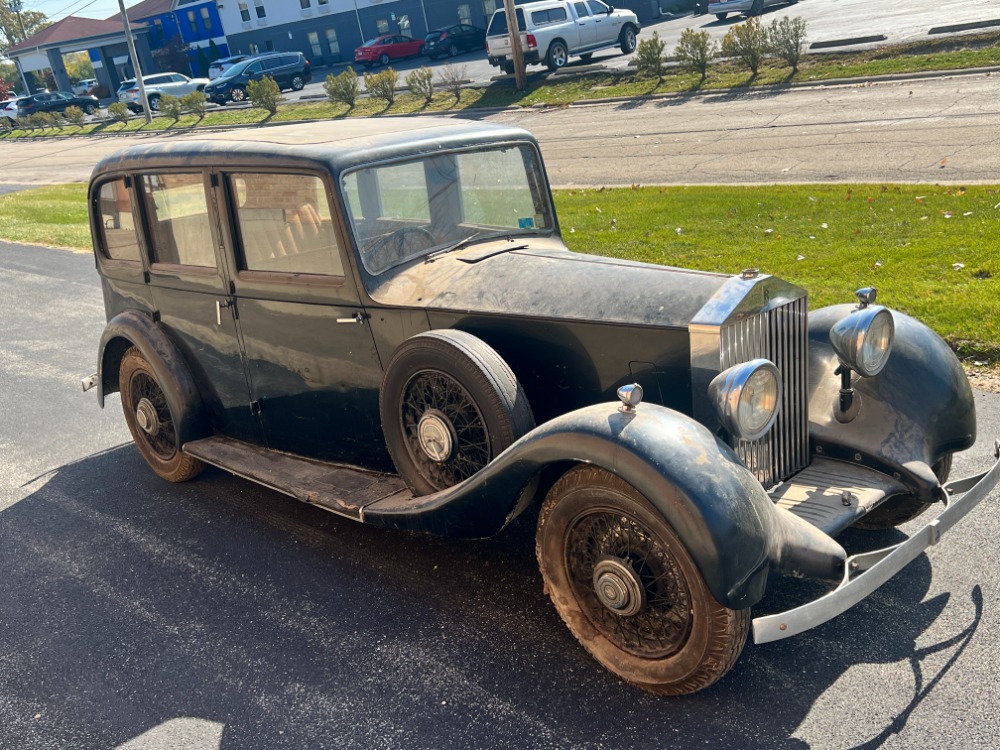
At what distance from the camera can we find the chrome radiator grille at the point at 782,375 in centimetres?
363

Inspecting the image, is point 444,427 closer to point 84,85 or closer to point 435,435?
point 435,435

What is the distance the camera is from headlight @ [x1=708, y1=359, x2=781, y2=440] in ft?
10.8

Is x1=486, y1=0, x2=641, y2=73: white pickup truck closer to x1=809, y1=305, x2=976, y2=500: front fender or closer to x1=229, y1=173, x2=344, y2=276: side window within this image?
x1=229, y1=173, x2=344, y2=276: side window

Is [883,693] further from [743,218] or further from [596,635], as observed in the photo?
[743,218]

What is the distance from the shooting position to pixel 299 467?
480cm

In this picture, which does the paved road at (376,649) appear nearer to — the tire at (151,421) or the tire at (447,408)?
the tire at (151,421)

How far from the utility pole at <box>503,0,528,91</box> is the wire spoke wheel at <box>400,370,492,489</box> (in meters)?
22.3

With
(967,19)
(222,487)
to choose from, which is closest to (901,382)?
(222,487)

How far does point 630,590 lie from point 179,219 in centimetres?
334

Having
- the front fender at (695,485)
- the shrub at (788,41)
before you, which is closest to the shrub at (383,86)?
the shrub at (788,41)

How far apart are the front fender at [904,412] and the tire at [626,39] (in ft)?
88.4

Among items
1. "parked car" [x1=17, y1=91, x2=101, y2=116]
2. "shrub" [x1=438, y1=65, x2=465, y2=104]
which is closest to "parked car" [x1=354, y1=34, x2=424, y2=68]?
"shrub" [x1=438, y1=65, x2=465, y2=104]

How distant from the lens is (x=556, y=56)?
27906mm

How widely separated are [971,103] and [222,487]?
13512mm
